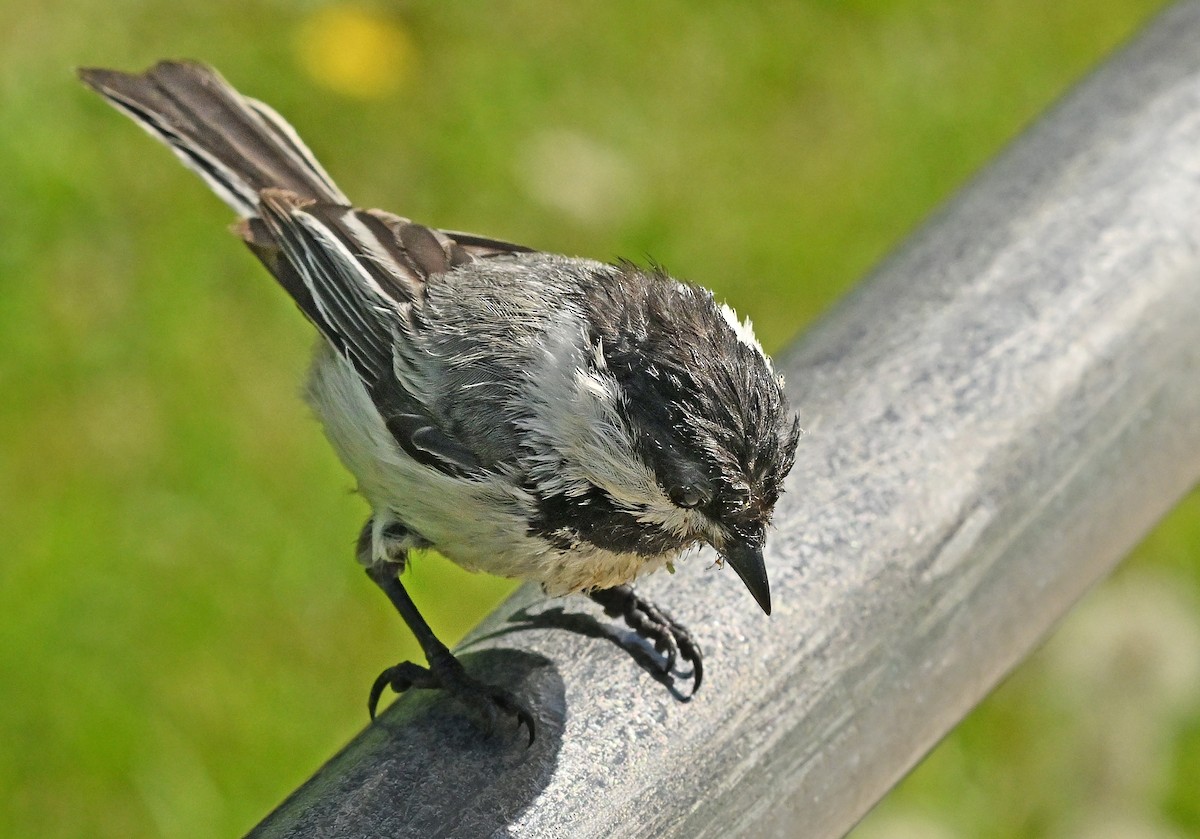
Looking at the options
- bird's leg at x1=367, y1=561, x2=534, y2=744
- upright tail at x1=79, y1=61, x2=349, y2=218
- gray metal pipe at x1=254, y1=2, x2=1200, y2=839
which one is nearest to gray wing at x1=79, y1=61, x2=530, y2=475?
upright tail at x1=79, y1=61, x2=349, y2=218

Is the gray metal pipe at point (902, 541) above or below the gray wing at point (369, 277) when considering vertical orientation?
below

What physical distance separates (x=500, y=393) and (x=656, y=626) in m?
0.67

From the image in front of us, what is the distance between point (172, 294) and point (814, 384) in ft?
11.0

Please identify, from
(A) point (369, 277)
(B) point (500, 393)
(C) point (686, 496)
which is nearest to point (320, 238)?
(A) point (369, 277)

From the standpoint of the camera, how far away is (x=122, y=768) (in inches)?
174

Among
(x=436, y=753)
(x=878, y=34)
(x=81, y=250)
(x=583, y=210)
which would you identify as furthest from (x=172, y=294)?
(x=436, y=753)

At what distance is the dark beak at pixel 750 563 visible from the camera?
7.90ft

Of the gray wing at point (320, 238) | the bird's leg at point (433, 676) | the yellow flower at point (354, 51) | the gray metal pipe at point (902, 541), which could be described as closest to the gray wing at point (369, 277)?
the gray wing at point (320, 238)

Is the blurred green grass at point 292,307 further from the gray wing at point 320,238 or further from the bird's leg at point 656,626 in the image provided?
the bird's leg at point 656,626

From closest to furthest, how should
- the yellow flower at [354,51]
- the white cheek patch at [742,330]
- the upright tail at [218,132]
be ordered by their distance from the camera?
the white cheek patch at [742,330], the upright tail at [218,132], the yellow flower at [354,51]

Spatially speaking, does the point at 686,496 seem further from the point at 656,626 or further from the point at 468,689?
the point at 468,689

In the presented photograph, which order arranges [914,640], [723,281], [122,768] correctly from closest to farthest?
1. [914,640]
2. [122,768]
3. [723,281]

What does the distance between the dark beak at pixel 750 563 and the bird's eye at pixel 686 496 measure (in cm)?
12

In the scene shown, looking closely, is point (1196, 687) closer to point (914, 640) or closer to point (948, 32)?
point (914, 640)
